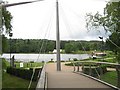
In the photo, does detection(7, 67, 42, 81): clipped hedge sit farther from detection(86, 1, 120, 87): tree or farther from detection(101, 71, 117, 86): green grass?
detection(101, 71, 117, 86): green grass

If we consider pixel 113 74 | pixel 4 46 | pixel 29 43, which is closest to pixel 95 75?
pixel 113 74

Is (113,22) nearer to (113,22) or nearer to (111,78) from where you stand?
(113,22)

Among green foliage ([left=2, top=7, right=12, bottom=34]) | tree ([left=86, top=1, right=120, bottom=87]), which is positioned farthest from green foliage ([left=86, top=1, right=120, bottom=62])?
green foliage ([left=2, top=7, right=12, bottom=34])

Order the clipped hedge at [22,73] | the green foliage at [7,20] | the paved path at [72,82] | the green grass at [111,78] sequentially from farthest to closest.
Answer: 1. the clipped hedge at [22,73]
2. the green foliage at [7,20]
3. the paved path at [72,82]
4. the green grass at [111,78]

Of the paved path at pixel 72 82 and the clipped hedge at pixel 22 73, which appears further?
the clipped hedge at pixel 22 73

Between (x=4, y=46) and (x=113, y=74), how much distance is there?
10770 mm

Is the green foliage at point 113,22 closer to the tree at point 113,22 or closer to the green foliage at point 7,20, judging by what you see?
the tree at point 113,22

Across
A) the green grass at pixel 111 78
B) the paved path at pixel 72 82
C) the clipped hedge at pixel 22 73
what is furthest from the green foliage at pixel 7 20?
the green grass at pixel 111 78

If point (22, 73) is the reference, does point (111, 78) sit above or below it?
above

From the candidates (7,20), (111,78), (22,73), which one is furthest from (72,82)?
(22,73)

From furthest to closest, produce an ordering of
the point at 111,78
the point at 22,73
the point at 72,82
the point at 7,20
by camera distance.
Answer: the point at 22,73, the point at 7,20, the point at 72,82, the point at 111,78

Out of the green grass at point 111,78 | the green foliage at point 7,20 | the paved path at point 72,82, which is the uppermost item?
the green foliage at point 7,20

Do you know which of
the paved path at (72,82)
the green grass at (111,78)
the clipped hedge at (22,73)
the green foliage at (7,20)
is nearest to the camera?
the green grass at (111,78)

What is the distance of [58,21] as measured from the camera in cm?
2398
